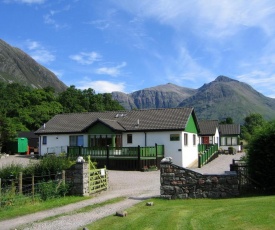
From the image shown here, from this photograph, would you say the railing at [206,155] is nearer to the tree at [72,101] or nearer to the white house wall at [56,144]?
the white house wall at [56,144]

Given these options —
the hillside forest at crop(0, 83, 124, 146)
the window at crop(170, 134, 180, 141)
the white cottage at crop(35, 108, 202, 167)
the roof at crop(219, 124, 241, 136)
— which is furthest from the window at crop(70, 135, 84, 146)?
the roof at crop(219, 124, 241, 136)

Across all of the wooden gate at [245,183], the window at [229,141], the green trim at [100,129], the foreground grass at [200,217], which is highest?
the green trim at [100,129]

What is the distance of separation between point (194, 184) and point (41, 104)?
60995mm

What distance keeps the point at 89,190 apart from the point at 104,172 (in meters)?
1.91

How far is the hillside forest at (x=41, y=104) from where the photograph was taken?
65.4 m

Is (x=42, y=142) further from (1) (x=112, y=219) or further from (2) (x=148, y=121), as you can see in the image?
(1) (x=112, y=219)

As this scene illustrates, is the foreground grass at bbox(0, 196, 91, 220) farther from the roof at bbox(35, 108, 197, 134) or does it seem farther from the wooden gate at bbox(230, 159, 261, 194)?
the roof at bbox(35, 108, 197, 134)

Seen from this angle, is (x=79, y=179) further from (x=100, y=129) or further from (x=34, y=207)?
(x=100, y=129)

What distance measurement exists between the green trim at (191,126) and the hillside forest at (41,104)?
26.3 metres

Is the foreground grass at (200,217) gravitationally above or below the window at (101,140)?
below

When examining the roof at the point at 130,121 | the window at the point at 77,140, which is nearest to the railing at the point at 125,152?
the roof at the point at 130,121

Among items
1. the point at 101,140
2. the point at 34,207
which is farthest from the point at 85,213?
the point at 101,140

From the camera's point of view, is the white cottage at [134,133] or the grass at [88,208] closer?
the grass at [88,208]

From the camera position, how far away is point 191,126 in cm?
3503
